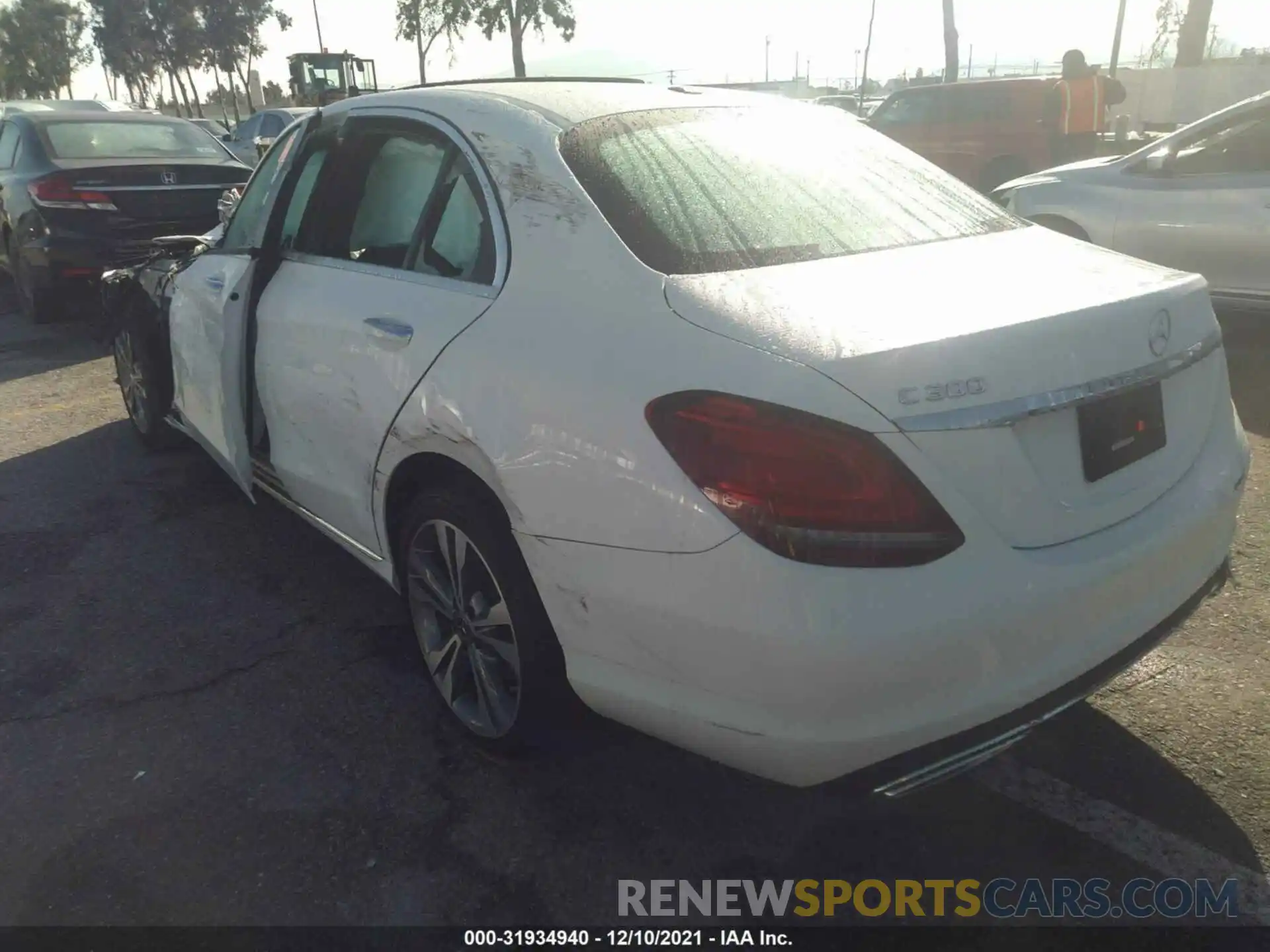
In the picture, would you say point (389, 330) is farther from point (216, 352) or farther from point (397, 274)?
point (216, 352)

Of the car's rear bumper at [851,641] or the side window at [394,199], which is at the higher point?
the side window at [394,199]

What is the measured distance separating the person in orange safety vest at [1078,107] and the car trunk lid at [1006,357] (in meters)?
9.50

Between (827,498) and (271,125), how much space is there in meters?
20.1

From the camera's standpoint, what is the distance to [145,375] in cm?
517

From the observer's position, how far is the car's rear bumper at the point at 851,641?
187 centimetres

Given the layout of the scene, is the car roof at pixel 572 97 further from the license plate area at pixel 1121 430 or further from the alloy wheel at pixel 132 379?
the alloy wheel at pixel 132 379

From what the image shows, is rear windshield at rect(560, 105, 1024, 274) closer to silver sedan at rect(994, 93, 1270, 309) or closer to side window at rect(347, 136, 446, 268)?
side window at rect(347, 136, 446, 268)

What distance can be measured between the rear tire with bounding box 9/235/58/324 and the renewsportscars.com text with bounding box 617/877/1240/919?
816 centimetres

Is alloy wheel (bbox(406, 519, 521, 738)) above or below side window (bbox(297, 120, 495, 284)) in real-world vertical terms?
below

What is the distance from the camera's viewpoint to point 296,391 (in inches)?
130

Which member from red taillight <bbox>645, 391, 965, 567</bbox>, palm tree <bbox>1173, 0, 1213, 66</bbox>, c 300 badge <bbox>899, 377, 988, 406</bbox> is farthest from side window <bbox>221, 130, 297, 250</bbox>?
palm tree <bbox>1173, 0, 1213, 66</bbox>

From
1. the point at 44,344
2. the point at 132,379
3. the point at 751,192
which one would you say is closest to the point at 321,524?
the point at 751,192

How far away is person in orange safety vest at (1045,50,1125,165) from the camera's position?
427 inches

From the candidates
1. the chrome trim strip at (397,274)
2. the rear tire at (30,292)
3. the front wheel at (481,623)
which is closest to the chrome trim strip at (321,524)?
the front wheel at (481,623)
